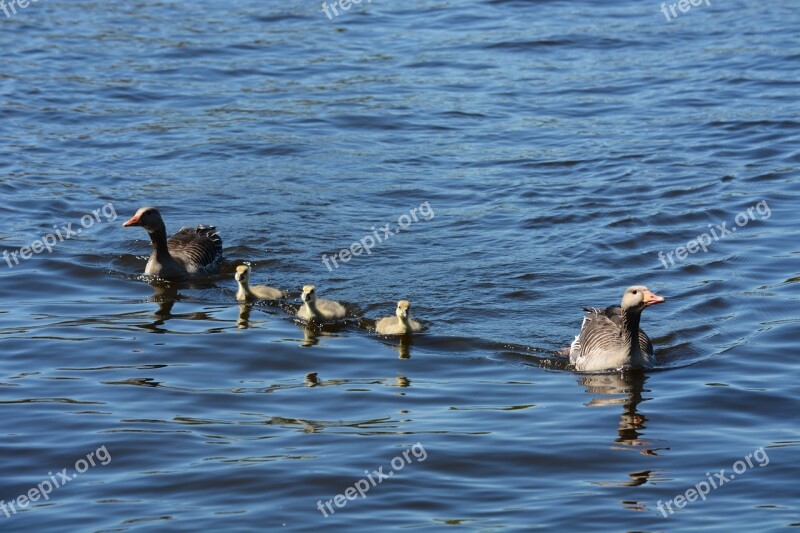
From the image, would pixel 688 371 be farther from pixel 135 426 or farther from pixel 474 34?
pixel 474 34

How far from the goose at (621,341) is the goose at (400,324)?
182cm

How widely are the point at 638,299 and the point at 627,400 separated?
1015 mm

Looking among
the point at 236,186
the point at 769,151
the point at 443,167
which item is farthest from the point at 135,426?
the point at 769,151

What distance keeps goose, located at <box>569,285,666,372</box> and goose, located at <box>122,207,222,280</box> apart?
216 inches

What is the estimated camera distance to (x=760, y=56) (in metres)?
26.5

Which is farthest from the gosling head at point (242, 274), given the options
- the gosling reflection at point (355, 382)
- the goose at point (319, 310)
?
the gosling reflection at point (355, 382)

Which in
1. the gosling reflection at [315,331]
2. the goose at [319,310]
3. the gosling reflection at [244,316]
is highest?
the goose at [319,310]

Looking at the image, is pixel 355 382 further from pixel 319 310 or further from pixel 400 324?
pixel 319 310

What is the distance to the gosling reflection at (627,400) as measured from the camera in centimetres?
1084

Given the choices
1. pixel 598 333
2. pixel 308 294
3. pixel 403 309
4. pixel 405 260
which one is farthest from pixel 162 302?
pixel 598 333

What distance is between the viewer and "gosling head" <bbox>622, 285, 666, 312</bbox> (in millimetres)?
12320

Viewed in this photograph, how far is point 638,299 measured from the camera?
1240 cm

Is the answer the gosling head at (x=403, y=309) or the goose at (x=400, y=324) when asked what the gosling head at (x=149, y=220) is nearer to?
the goose at (x=400, y=324)

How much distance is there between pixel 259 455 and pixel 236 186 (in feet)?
32.1
